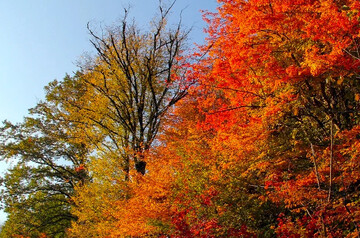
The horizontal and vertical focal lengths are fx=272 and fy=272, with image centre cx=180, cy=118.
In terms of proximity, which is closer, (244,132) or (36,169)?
(244,132)

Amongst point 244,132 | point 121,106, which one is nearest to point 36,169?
point 121,106

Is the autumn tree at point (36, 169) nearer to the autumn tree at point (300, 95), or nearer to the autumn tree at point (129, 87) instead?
the autumn tree at point (129, 87)

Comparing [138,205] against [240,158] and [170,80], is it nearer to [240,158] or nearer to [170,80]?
[240,158]

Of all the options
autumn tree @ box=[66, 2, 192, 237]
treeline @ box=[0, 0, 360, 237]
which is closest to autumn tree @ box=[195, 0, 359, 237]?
treeline @ box=[0, 0, 360, 237]

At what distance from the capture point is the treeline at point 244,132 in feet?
18.1

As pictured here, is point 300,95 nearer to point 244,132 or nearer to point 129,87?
point 244,132

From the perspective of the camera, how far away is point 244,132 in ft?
24.7

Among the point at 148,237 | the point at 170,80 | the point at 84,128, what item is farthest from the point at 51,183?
the point at 148,237

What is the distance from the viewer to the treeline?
552 centimetres

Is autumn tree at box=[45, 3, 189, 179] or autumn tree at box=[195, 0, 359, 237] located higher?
autumn tree at box=[45, 3, 189, 179]

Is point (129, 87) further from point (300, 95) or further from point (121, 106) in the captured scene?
point (300, 95)

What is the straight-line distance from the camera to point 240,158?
25.2 ft

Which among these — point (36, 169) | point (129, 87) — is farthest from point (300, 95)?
point (36, 169)

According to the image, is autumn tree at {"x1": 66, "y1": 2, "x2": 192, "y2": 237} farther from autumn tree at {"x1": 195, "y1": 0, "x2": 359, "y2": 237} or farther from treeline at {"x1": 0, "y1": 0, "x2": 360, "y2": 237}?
autumn tree at {"x1": 195, "y1": 0, "x2": 359, "y2": 237}
